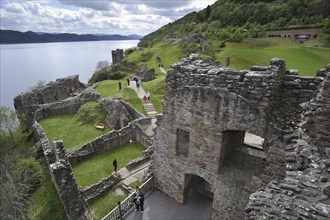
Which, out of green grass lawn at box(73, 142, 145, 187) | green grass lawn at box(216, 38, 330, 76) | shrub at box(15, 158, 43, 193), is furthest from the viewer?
green grass lawn at box(216, 38, 330, 76)

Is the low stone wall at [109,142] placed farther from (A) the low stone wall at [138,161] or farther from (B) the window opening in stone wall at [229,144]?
(B) the window opening in stone wall at [229,144]

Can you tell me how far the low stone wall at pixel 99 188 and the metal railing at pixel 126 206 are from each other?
13.5ft

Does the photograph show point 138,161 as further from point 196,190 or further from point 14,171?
point 14,171

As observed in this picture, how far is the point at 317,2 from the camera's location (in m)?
82.5

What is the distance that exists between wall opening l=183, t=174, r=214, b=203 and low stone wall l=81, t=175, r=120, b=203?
6.31 meters

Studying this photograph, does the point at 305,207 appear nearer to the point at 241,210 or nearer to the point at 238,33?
the point at 241,210

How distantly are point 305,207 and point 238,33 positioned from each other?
7759 centimetres

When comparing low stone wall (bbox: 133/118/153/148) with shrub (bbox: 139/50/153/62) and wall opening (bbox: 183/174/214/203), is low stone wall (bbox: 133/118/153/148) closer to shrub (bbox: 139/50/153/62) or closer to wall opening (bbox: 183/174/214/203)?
wall opening (bbox: 183/174/214/203)

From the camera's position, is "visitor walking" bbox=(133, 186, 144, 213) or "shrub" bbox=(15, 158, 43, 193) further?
"shrub" bbox=(15, 158, 43, 193)

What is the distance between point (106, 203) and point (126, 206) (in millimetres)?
3839

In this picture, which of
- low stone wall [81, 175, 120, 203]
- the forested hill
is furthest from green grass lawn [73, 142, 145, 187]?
the forested hill

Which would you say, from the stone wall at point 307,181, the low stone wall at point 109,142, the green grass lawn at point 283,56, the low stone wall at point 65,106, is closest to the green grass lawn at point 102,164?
the low stone wall at point 109,142

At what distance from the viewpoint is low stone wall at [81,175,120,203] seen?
47.9 feet

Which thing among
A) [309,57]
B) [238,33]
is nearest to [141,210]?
[309,57]
